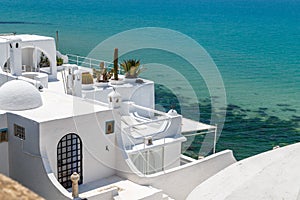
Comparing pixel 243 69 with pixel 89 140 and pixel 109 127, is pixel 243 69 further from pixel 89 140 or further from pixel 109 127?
pixel 89 140

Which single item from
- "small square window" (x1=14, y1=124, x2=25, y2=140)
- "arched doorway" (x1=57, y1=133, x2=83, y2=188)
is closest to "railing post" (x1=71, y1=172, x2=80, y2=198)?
"arched doorway" (x1=57, y1=133, x2=83, y2=188)

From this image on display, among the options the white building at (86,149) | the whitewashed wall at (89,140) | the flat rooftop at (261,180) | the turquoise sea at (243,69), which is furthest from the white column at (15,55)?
the flat rooftop at (261,180)

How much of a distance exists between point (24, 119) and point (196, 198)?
29.4 feet

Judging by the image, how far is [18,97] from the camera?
1619 centimetres

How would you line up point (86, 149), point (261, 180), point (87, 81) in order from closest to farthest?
point (261, 180), point (86, 149), point (87, 81)

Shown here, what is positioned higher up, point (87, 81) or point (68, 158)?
point (87, 81)

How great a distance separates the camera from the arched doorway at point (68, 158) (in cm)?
1565

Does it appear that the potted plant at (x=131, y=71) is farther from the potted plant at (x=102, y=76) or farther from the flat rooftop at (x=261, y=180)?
the flat rooftop at (x=261, y=180)

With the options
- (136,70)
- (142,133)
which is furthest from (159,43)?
(142,133)

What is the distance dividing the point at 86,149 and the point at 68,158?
0.65 m

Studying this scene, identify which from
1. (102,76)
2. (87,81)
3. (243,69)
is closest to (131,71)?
(102,76)

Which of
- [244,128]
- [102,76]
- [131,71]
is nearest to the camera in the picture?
[102,76]

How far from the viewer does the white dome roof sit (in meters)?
16.1

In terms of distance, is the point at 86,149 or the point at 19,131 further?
the point at 86,149
